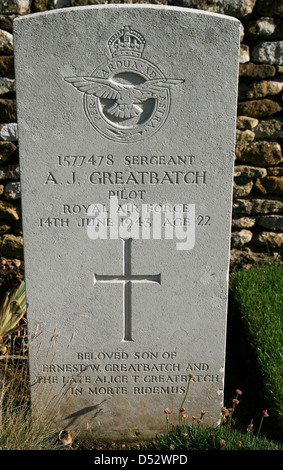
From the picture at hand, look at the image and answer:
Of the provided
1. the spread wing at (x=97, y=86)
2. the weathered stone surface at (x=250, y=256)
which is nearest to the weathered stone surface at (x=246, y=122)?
the weathered stone surface at (x=250, y=256)

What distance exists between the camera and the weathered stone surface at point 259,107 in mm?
3658

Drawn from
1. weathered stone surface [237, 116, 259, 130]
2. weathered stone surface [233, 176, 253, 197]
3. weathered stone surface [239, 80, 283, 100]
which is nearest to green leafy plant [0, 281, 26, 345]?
weathered stone surface [233, 176, 253, 197]

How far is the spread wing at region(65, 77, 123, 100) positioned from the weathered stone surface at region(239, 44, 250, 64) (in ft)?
5.68

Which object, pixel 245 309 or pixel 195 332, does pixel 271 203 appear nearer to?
pixel 245 309

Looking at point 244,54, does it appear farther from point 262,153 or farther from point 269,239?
point 269,239

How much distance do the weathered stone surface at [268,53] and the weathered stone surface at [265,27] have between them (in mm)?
75

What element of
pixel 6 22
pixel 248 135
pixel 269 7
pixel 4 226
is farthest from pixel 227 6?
pixel 4 226

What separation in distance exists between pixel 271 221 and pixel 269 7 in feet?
5.61

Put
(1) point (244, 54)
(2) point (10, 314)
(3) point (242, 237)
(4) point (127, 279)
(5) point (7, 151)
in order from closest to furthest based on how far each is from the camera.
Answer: (4) point (127, 279) → (2) point (10, 314) → (1) point (244, 54) → (5) point (7, 151) → (3) point (242, 237)

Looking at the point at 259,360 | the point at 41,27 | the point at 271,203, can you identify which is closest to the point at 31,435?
the point at 259,360

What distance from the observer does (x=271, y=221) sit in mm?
3924

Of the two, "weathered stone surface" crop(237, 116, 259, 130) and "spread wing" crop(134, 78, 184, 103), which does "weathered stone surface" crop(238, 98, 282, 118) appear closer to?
"weathered stone surface" crop(237, 116, 259, 130)

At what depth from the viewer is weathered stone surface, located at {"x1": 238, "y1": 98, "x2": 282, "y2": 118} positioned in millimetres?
3658

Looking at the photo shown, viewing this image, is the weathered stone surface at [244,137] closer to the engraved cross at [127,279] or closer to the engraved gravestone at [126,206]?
the engraved gravestone at [126,206]
